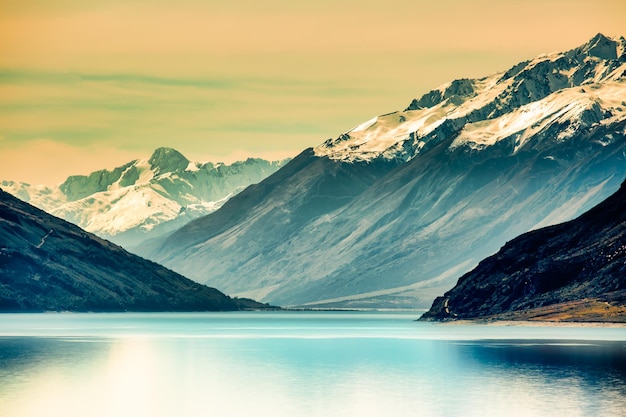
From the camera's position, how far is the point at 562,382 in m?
161

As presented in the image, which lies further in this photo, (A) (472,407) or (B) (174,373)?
(B) (174,373)

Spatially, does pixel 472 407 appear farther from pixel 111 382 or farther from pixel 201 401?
pixel 111 382

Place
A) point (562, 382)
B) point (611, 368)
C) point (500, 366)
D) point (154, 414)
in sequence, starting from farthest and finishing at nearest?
point (500, 366) < point (611, 368) < point (562, 382) < point (154, 414)

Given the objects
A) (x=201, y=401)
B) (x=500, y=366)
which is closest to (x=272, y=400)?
(x=201, y=401)

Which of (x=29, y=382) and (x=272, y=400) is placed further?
(x=29, y=382)

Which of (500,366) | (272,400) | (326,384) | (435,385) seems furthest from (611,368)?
(272,400)

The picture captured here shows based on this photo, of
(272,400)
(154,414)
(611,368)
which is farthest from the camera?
(611,368)

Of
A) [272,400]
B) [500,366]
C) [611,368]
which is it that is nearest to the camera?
[272,400]

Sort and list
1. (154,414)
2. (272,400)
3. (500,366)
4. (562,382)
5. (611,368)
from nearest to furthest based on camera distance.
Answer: (154,414), (272,400), (562,382), (611,368), (500,366)

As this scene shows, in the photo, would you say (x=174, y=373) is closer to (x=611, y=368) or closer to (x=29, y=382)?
(x=29, y=382)

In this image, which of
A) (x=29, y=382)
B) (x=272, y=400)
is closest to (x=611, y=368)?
(x=272, y=400)

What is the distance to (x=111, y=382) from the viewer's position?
6673 inches

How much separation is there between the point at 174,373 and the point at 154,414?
5220 centimetres

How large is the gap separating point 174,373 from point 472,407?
63055 mm
